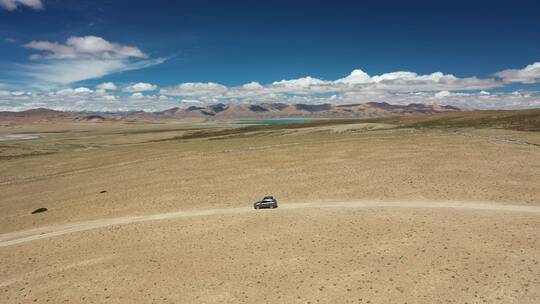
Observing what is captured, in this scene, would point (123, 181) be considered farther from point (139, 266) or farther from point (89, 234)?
point (139, 266)

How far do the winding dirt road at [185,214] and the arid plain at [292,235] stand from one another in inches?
9.3

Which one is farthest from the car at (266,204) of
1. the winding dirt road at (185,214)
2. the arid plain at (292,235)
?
the arid plain at (292,235)

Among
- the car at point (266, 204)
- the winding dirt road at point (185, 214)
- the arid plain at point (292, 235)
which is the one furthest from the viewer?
the car at point (266, 204)

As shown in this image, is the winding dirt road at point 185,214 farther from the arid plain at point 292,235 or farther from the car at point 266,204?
the car at point 266,204

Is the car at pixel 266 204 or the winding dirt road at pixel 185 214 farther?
the car at pixel 266 204

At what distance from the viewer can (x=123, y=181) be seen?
6156cm

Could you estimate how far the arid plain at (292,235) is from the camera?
2188 cm

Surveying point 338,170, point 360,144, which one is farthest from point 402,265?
point 360,144

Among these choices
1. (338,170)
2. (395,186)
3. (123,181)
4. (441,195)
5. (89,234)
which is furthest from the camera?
(123,181)

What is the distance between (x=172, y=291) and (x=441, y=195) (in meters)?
31.5

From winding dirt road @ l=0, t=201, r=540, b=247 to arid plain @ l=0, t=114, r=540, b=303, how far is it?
24 centimetres

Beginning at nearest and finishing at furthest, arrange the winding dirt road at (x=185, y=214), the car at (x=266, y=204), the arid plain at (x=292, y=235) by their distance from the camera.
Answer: the arid plain at (x=292, y=235) → the winding dirt road at (x=185, y=214) → the car at (x=266, y=204)

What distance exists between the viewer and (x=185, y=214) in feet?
132

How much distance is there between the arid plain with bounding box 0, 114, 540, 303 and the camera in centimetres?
A: 2188
